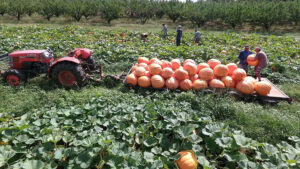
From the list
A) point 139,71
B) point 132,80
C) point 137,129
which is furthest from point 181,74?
point 137,129

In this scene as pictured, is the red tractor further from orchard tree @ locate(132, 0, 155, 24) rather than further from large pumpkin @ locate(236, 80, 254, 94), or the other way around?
orchard tree @ locate(132, 0, 155, 24)

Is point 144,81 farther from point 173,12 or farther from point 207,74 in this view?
point 173,12

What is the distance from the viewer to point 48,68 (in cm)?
700

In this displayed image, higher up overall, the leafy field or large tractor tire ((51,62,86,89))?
large tractor tire ((51,62,86,89))

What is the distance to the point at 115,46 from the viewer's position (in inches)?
460

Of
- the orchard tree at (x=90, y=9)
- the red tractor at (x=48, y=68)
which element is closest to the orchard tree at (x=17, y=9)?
the orchard tree at (x=90, y=9)

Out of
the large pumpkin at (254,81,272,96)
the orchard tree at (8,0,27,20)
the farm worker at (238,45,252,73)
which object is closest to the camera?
the large pumpkin at (254,81,272,96)

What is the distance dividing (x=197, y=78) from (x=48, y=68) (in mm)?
5039

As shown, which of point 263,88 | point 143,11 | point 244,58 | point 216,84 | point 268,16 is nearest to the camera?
point 263,88

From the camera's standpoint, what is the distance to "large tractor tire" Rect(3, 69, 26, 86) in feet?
21.8

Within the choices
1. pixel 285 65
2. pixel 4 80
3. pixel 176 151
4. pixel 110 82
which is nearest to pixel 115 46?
pixel 110 82

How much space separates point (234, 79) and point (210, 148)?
3.10 metres

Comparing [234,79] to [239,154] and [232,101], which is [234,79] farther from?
[239,154]

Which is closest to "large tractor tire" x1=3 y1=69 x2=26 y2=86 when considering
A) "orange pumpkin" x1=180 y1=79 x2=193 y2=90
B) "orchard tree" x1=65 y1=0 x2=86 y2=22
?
"orange pumpkin" x1=180 y1=79 x2=193 y2=90
